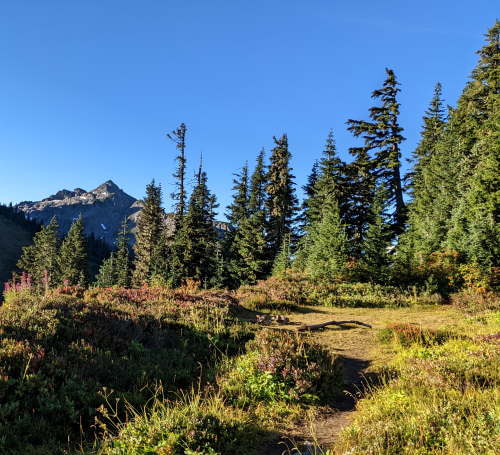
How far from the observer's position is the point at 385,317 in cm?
1316

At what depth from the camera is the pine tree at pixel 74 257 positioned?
54094 millimetres

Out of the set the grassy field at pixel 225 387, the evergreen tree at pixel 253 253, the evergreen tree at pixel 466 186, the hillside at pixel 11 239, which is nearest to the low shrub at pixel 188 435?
the grassy field at pixel 225 387

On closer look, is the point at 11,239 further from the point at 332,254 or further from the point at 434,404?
the point at 434,404

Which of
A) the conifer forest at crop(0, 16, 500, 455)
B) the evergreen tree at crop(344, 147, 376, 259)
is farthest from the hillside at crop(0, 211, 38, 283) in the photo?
the conifer forest at crop(0, 16, 500, 455)

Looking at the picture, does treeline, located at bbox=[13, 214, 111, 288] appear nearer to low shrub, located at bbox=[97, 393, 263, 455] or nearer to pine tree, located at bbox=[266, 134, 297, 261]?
pine tree, located at bbox=[266, 134, 297, 261]

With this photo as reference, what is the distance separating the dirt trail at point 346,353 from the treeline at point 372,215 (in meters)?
5.31

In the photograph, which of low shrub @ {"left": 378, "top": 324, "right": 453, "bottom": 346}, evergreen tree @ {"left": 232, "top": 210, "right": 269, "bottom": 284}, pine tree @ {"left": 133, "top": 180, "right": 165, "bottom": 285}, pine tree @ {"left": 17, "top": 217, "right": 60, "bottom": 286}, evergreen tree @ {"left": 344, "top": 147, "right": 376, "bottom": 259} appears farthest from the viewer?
pine tree @ {"left": 17, "top": 217, "right": 60, "bottom": 286}

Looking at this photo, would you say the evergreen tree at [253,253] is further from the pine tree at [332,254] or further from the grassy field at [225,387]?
the grassy field at [225,387]

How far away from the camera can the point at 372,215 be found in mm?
22438

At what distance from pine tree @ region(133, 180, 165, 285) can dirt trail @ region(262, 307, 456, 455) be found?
30.8 metres

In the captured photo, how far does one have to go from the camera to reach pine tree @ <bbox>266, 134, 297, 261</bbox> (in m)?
43.1

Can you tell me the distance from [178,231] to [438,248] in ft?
87.9

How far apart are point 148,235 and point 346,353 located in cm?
3917

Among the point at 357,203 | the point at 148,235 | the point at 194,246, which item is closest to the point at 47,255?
the point at 148,235
